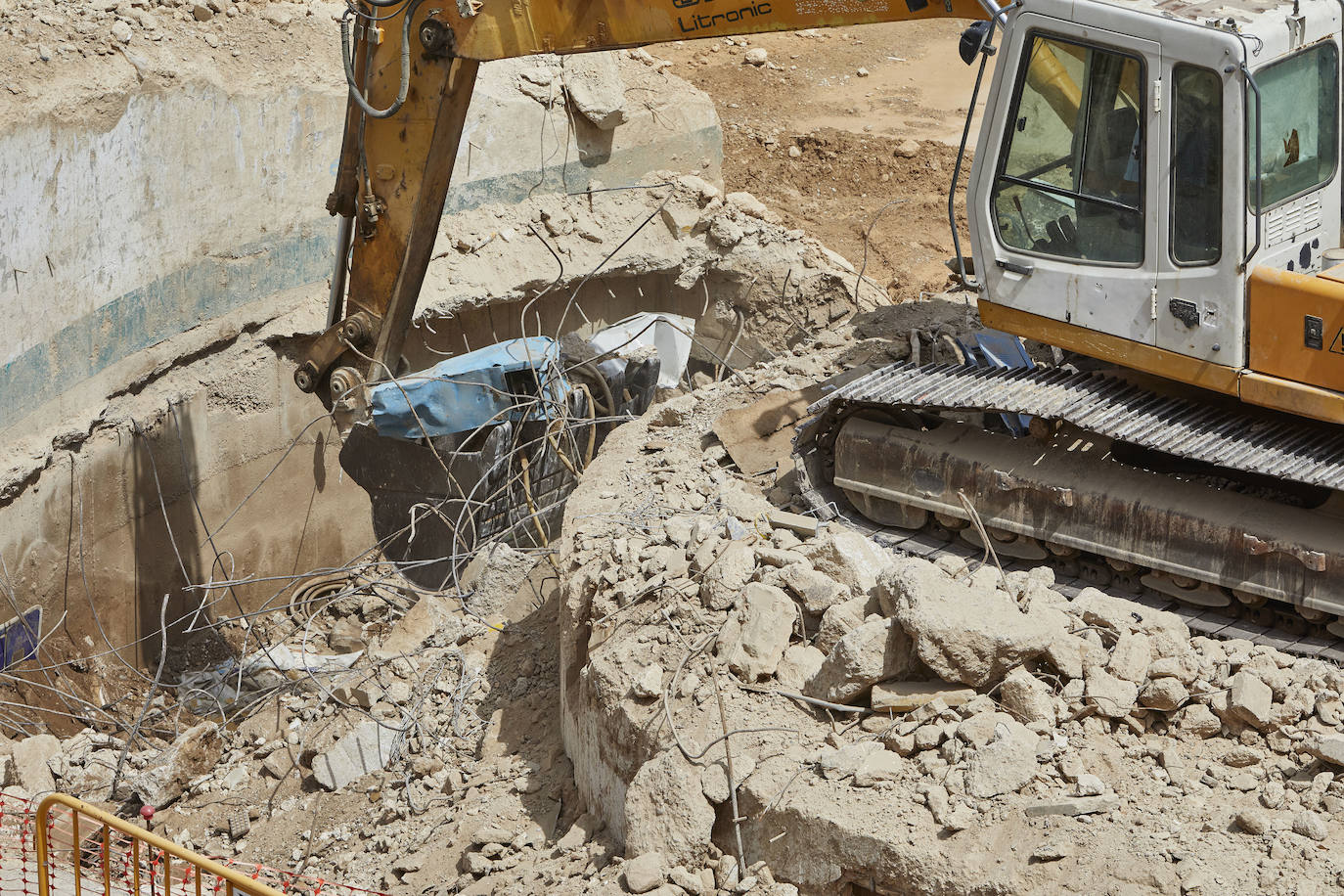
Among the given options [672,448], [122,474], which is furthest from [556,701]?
[122,474]

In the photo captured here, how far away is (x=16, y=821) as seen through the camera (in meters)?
5.91

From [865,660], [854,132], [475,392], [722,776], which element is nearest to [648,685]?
[722,776]

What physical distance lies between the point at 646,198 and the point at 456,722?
5.55 metres

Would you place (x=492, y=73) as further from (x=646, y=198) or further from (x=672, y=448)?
(x=672, y=448)

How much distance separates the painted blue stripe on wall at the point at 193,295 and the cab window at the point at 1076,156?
17.3 feet

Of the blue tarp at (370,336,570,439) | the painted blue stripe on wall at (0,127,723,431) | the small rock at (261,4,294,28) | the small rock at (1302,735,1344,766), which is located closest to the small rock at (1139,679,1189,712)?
the small rock at (1302,735,1344,766)

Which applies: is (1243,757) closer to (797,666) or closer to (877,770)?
(877,770)

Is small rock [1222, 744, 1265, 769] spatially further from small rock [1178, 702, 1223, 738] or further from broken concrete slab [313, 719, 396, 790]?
broken concrete slab [313, 719, 396, 790]

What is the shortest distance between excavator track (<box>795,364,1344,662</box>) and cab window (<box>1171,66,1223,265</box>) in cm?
73

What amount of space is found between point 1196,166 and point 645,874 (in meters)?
3.28

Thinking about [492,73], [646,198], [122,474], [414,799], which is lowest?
[414,799]

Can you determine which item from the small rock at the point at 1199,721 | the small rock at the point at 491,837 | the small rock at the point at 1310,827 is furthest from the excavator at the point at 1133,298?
the small rock at the point at 491,837

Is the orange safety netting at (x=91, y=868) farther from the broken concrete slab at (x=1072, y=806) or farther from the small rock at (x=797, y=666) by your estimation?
the broken concrete slab at (x=1072, y=806)

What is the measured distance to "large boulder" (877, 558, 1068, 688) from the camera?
4.68 metres
